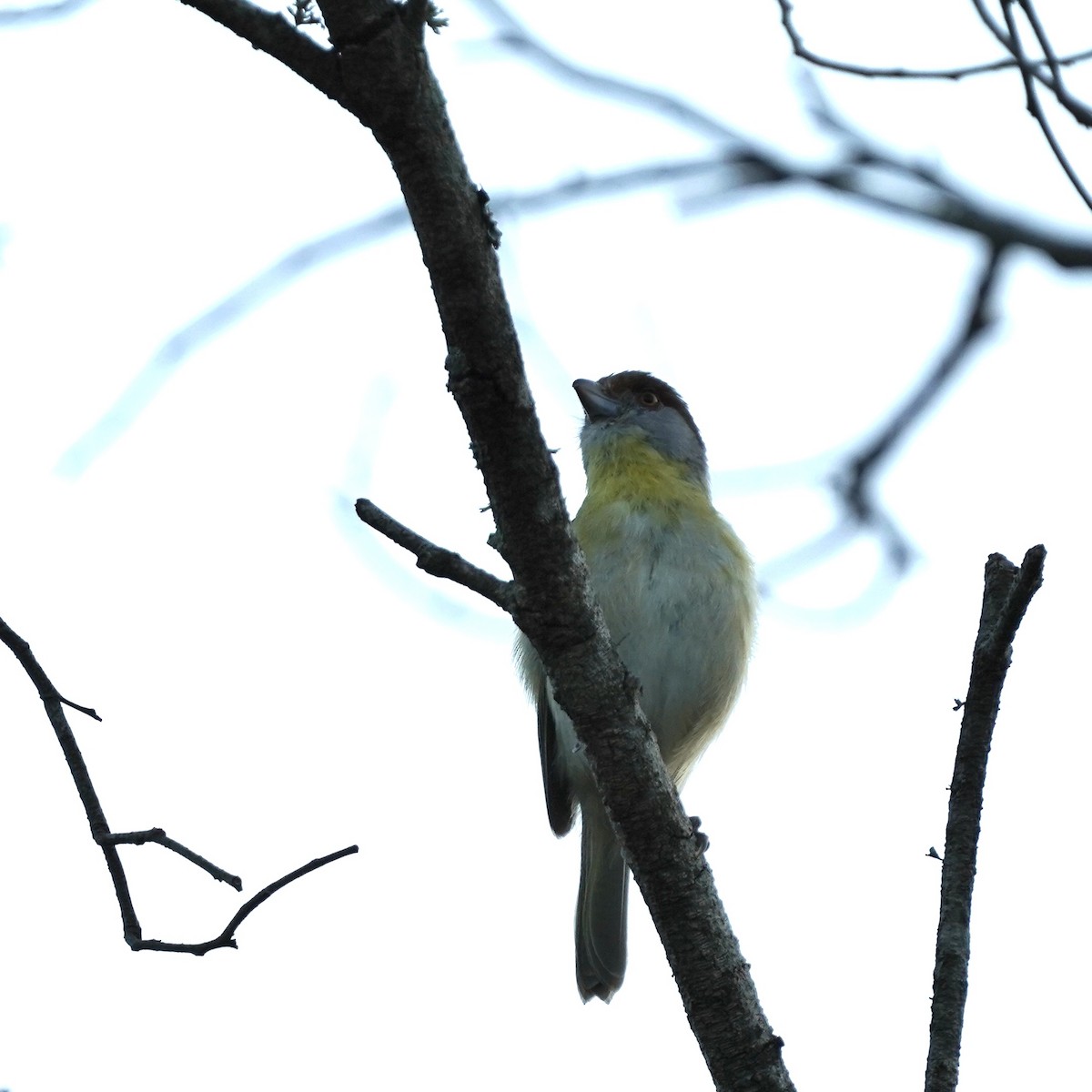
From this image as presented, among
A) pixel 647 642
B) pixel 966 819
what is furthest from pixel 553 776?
pixel 966 819

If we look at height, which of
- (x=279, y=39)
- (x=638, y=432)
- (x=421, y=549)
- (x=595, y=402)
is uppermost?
(x=595, y=402)

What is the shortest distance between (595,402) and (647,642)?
1750mm

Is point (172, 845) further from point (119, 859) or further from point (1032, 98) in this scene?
point (1032, 98)

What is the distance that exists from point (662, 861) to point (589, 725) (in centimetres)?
44

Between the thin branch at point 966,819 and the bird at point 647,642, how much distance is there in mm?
2553

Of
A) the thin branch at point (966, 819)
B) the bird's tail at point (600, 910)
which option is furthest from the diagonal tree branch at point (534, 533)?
the bird's tail at point (600, 910)

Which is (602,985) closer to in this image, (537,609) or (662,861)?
(662,861)

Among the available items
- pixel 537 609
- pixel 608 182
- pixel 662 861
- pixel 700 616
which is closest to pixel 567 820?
pixel 700 616

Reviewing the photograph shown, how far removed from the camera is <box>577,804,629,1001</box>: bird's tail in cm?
621

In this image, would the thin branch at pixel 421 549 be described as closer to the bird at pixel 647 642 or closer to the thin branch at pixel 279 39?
the thin branch at pixel 279 39

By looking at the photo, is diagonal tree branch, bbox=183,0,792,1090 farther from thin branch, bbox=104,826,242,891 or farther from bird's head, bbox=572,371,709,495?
bird's head, bbox=572,371,709,495

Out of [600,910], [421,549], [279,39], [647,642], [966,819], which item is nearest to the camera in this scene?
[279,39]

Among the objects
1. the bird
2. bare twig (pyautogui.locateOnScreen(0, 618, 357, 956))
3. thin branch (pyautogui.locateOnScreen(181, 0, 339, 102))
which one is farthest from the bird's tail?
thin branch (pyautogui.locateOnScreen(181, 0, 339, 102))

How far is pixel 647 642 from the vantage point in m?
6.10
